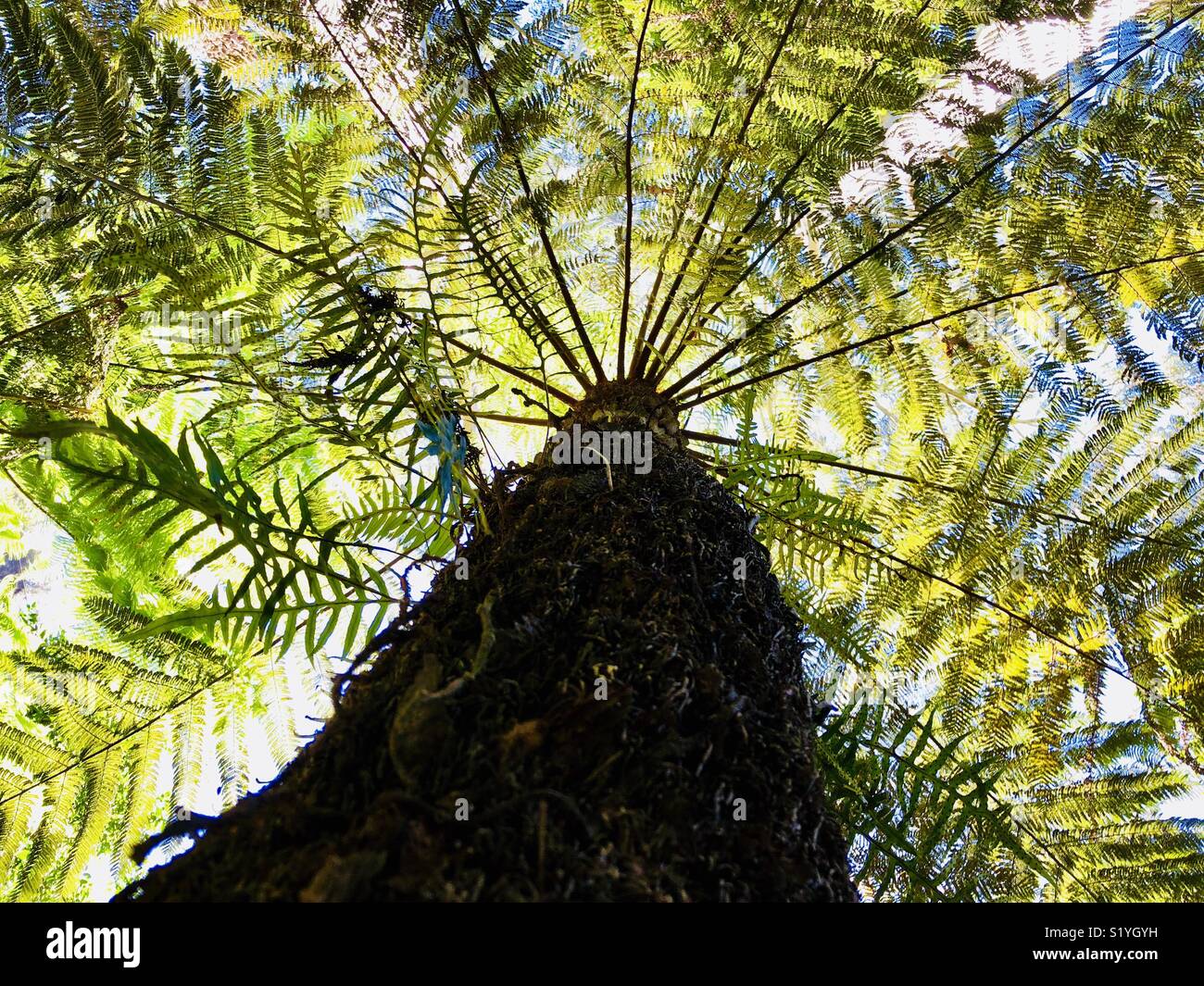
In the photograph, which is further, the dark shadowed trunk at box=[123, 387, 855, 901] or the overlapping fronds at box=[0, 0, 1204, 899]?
the overlapping fronds at box=[0, 0, 1204, 899]

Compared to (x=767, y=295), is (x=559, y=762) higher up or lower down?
lower down

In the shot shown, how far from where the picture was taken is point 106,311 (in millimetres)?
2588

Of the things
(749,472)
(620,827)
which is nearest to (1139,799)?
(749,472)

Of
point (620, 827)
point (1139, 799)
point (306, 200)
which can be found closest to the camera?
point (620, 827)

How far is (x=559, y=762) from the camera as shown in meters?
0.76

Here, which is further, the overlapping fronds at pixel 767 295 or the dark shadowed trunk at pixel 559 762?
the overlapping fronds at pixel 767 295

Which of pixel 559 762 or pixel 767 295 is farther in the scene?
pixel 767 295

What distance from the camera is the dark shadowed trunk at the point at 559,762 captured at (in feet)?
2.13

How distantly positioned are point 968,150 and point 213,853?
2.79 meters

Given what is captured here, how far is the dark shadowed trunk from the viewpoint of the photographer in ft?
2.13

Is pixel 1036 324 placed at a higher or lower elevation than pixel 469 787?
higher

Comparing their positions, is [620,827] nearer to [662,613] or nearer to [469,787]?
[469,787]

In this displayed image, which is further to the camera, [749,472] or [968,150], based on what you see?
[968,150]
